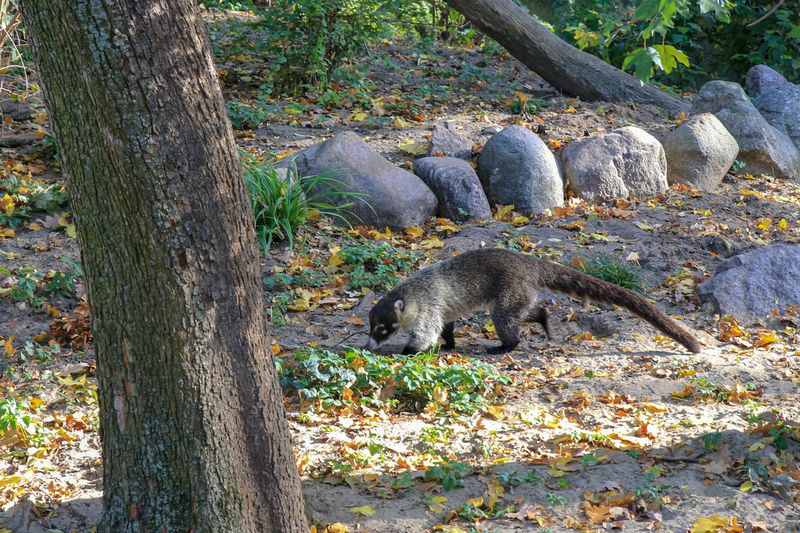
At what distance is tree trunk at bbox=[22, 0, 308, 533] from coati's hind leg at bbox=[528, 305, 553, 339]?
3.92 m

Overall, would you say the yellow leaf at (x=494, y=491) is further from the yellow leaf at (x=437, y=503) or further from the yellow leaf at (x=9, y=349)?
the yellow leaf at (x=9, y=349)

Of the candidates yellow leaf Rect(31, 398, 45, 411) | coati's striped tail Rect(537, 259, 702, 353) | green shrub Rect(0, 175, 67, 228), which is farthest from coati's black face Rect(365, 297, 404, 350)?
green shrub Rect(0, 175, 67, 228)

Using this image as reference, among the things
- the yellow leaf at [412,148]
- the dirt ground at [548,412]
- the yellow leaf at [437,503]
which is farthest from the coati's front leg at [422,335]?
the yellow leaf at [412,148]

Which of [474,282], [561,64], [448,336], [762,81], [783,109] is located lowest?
[448,336]

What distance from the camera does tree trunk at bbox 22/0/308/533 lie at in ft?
8.89

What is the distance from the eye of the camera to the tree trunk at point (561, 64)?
→ 40.5ft

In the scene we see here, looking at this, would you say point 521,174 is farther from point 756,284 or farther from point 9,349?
point 9,349

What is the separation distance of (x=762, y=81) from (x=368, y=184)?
897 centimetres

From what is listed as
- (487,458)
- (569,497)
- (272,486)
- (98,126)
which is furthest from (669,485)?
(98,126)

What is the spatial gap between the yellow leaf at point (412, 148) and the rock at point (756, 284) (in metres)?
4.35

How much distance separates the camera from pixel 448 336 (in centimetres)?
682

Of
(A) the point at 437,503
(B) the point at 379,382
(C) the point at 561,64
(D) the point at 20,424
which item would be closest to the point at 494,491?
(A) the point at 437,503

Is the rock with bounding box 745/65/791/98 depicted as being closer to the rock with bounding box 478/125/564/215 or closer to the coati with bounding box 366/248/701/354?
the rock with bounding box 478/125/564/215

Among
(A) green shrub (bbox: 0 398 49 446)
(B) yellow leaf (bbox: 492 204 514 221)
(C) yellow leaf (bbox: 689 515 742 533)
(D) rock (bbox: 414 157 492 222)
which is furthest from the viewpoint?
(B) yellow leaf (bbox: 492 204 514 221)
